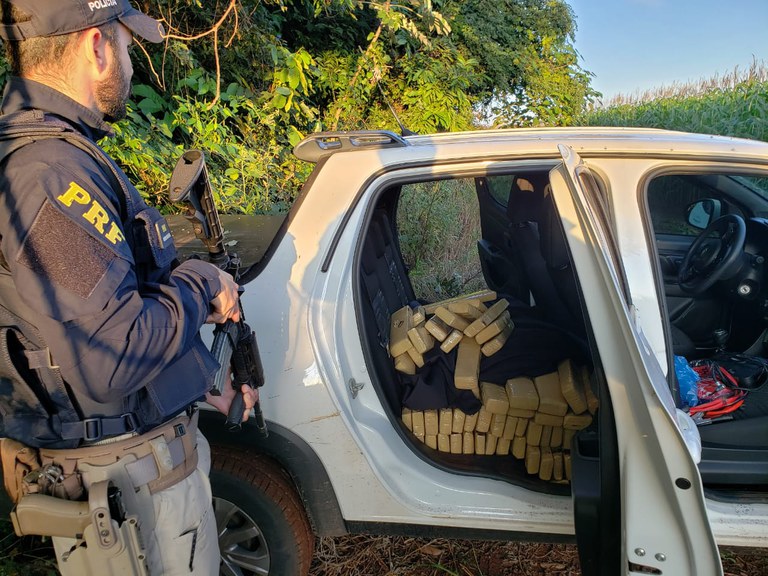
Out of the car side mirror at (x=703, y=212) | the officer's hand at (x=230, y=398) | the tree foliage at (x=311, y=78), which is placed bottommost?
the officer's hand at (x=230, y=398)

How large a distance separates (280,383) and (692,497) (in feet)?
3.60

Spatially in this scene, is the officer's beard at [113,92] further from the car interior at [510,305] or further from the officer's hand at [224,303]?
the car interior at [510,305]

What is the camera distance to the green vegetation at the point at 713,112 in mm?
6762

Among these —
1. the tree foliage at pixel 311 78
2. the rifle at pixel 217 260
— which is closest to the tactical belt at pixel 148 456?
the rifle at pixel 217 260

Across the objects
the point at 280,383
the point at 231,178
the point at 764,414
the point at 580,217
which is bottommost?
the point at 764,414

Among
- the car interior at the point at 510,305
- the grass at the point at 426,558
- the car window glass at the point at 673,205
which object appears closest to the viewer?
the car interior at the point at 510,305

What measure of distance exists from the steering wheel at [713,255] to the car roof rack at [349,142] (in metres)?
1.67

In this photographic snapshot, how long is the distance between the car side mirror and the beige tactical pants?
2831mm

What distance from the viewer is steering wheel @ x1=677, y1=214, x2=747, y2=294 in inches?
93.2

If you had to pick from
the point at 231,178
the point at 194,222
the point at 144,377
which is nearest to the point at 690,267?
the point at 194,222

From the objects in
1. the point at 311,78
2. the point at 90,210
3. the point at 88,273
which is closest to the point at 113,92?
the point at 90,210

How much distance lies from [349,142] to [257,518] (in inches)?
48.5

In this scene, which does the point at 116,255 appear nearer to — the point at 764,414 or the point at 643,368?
the point at 643,368

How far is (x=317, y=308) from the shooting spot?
159cm
